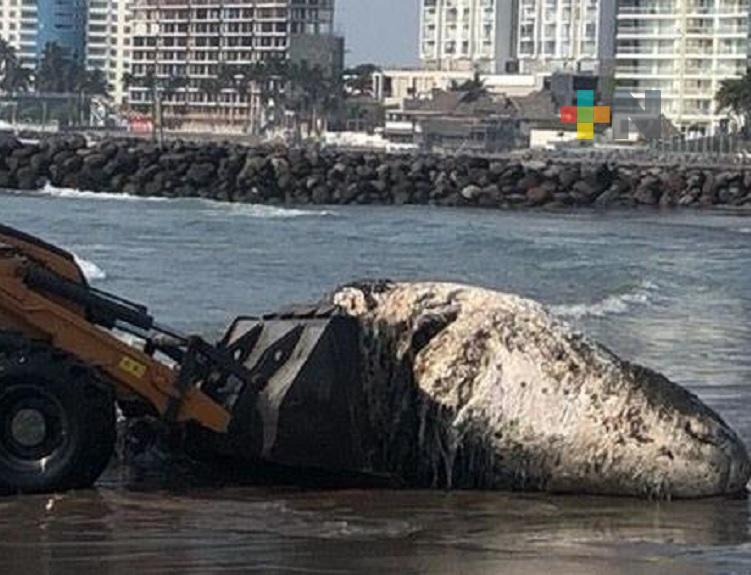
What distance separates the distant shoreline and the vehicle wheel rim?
57597mm

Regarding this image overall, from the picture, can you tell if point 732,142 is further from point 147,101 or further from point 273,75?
point 147,101

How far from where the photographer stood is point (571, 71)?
15562cm

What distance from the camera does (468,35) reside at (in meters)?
175

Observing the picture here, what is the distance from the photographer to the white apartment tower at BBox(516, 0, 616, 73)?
158250 mm

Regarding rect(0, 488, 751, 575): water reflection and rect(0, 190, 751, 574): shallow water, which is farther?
rect(0, 190, 751, 574): shallow water

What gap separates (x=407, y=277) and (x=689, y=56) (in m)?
119

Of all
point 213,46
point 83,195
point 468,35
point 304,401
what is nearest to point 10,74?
point 213,46

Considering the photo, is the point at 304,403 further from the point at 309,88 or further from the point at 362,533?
the point at 309,88

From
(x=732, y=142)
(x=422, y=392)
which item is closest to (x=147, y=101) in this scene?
(x=732, y=142)

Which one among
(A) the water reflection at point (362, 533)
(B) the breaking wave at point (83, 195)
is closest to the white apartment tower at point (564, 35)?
(B) the breaking wave at point (83, 195)

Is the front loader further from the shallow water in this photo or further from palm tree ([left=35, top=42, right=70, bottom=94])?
palm tree ([left=35, top=42, right=70, bottom=94])

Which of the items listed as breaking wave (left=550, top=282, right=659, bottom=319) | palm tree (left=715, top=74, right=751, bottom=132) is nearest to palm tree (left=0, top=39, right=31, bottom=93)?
palm tree (left=715, top=74, right=751, bottom=132)

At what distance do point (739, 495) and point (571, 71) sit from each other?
146296 mm

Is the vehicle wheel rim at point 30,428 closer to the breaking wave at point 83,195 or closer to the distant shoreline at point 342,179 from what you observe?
the breaking wave at point 83,195
